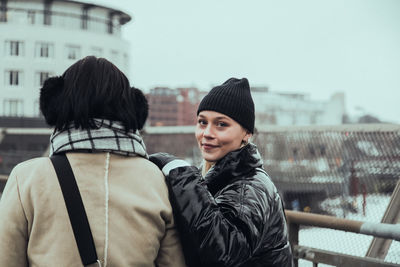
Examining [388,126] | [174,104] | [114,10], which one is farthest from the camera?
[174,104]

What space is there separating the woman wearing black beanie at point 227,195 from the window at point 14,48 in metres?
58.0

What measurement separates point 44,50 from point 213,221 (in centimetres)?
5916

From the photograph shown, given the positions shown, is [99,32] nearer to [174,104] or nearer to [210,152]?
[210,152]

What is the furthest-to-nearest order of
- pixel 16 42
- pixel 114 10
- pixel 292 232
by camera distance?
pixel 114 10
pixel 16 42
pixel 292 232

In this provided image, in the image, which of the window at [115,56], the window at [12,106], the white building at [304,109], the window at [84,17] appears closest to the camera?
the window at [12,106]

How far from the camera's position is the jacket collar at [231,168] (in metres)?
2.34

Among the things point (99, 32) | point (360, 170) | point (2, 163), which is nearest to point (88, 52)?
point (99, 32)

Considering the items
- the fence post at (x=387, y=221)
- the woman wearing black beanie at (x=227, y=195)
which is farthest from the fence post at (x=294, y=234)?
the woman wearing black beanie at (x=227, y=195)

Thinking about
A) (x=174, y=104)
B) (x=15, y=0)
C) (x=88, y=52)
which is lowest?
(x=174, y=104)

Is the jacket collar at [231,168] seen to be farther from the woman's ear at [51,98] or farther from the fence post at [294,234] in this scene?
the fence post at [294,234]

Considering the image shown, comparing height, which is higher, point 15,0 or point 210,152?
point 15,0

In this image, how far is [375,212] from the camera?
3.98m

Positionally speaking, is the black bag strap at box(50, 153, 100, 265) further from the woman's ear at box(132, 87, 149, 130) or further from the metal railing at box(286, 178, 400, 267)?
the metal railing at box(286, 178, 400, 267)

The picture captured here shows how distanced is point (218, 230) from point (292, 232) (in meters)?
1.80
